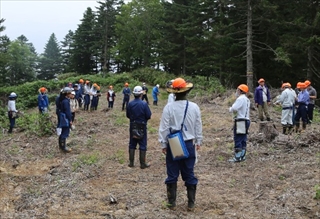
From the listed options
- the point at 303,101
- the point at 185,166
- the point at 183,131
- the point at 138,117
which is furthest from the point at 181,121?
the point at 303,101

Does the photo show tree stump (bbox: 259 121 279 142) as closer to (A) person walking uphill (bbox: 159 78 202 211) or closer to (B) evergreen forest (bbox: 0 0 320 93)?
(A) person walking uphill (bbox: 159 78 202 211)

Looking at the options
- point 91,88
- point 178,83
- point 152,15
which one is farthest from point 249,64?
point 152,15

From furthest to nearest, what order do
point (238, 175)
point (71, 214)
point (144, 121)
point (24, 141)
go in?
1. point (24, 141)
2. point (144, 121)
3. point (238, 175)
4. point (71, 214)

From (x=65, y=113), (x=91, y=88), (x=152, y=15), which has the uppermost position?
(x=152, y=15)

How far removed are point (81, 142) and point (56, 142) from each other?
0.81m

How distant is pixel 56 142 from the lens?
35.5ft

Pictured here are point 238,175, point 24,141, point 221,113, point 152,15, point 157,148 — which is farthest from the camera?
point 152,15

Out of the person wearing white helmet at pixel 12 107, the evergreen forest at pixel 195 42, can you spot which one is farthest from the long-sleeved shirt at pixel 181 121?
the evergreen forest at pixel 195 42

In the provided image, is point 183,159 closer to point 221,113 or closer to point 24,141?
point 24,141

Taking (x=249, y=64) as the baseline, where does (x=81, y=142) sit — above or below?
below

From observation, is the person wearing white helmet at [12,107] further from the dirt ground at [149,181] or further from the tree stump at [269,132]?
the tree stump at [269,132]

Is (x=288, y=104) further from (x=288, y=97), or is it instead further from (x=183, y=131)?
(x=183, y=131)

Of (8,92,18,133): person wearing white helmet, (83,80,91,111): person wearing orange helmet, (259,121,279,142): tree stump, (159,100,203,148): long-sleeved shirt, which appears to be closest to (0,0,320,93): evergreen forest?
(83,80,91,111): person wearing orange helmet

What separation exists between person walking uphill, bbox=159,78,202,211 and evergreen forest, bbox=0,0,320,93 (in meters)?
15.2
